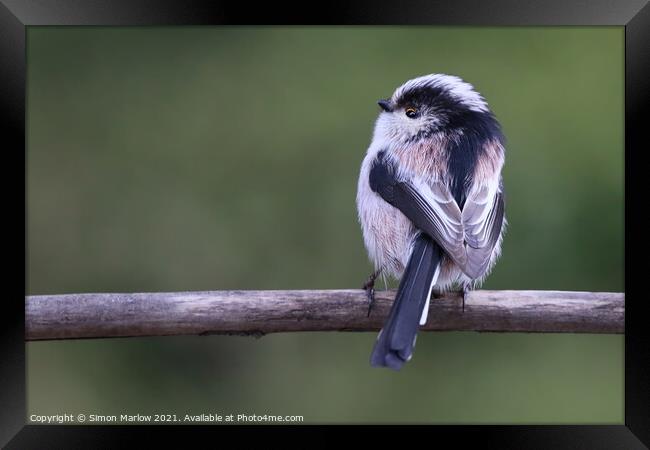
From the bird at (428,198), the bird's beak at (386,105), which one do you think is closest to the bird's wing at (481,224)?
the bird at (428,198)

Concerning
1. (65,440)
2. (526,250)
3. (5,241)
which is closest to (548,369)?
(526,250)

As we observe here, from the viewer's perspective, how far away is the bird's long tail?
2.36 meters

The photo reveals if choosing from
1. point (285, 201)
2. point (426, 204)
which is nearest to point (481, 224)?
point (426, 204)

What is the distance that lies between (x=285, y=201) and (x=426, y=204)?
5.01 feet

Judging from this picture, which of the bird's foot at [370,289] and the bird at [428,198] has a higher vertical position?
the bird at [428,198]

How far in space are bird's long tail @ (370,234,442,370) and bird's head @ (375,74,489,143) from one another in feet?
2.20

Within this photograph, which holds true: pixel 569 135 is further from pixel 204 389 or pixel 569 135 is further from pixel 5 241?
pixel 5 241

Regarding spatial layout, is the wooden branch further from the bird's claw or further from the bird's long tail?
the bird's long tail

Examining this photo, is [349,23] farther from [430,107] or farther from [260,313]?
[260,313]

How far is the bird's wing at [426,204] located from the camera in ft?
8.73

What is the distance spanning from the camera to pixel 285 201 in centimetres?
422

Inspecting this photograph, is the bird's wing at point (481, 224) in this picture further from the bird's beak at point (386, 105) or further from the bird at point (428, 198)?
the bird's beak at point (386, 105)

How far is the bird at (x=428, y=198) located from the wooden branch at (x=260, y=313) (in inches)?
5.7

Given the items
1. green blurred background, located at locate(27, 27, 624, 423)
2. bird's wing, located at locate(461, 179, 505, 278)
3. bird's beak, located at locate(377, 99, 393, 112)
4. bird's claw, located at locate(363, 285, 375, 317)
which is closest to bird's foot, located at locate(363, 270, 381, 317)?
bird's claw, located at locate(363, 285, 375, 317)
